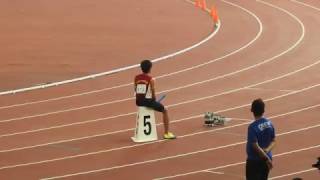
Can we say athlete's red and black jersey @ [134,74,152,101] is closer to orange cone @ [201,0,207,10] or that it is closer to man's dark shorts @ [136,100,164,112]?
man's dark shorts @ [136,100,164,112]

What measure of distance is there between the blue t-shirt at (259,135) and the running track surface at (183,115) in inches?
95.0

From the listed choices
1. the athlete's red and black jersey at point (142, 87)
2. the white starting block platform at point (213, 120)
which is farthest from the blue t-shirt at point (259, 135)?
the white starting block platform at point (213, 120)

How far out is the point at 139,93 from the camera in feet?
44.6

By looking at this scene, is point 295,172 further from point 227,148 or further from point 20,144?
point 20,144

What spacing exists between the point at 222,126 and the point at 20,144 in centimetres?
348

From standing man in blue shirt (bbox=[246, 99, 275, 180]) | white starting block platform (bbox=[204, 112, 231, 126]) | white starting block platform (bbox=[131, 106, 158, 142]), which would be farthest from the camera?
white starting block platform (bbox=[204, 112, 231, 126])

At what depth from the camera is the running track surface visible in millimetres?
12430

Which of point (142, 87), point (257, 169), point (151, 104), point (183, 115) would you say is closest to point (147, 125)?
point (151, 104)

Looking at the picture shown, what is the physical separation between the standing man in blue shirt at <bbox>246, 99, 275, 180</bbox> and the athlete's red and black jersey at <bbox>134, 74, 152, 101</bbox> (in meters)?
4.19

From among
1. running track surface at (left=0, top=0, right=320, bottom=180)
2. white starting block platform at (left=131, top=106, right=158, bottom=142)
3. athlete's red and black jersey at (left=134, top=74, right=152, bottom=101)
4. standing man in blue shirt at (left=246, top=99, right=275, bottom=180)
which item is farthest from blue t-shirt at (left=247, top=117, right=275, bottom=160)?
white starting block platform at (left=131, top=106, right=158, bottom=142)

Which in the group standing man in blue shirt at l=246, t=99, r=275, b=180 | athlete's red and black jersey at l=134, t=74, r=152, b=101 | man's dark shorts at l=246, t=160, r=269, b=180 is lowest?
man's dark shorts at l=246, t=160, r=269, b=180

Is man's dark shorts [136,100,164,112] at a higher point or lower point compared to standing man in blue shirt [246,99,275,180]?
higher

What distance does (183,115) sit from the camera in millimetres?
15789

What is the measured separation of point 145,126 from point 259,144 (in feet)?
14.7
